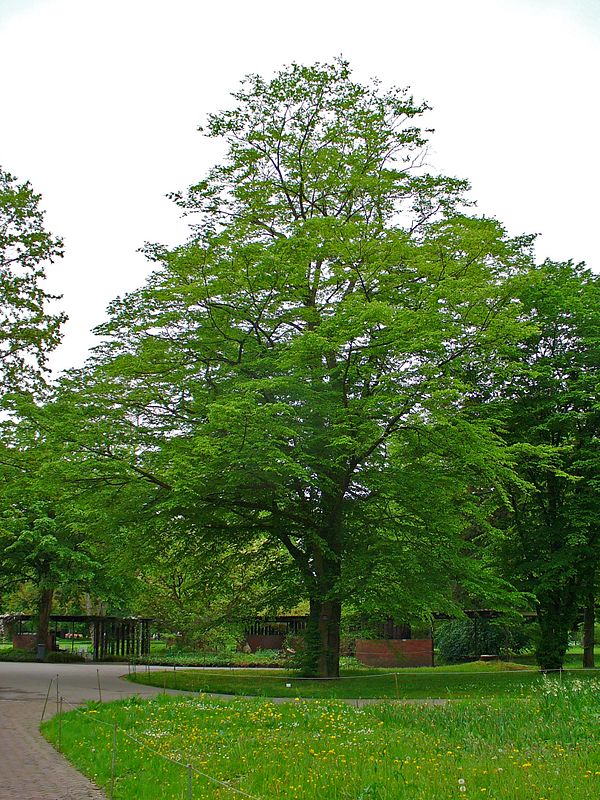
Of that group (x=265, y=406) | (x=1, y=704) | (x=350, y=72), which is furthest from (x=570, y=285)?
(x=1, y=704)

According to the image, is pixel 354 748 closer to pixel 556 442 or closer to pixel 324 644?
pixel 324 644

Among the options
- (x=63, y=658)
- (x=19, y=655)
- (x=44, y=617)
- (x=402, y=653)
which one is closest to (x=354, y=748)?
(x=402, y=653)

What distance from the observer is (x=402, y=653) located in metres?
34.5

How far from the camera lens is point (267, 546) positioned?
26.6m

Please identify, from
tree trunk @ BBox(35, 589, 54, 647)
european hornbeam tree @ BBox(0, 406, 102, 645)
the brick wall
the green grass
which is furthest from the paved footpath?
tree trunk @ BBox(35, 589, 54, 647)

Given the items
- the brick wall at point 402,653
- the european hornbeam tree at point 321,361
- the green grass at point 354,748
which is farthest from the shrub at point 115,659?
the green grass at point 354,748

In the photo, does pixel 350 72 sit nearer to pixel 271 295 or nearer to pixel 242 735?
pixel 271 295

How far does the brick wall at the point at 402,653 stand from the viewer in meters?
35.1

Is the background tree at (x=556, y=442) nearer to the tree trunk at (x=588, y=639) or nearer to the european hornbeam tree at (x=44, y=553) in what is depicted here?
the tree trunk at (x=588, y=639)

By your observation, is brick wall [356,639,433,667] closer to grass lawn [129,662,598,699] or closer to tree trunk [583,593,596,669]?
tree trunk [583,593,596,669]

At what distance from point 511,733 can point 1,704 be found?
13.5 meters

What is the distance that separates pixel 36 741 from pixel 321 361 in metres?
12.1

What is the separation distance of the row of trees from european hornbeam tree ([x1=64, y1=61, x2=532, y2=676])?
0.08 meters

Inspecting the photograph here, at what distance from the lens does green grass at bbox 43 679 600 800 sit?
27.5 ft
